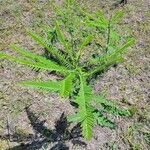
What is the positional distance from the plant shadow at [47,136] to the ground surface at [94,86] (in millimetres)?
52

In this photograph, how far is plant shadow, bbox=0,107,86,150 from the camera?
384 cm

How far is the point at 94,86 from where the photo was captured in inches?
179

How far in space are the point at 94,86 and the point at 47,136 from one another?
1040mm

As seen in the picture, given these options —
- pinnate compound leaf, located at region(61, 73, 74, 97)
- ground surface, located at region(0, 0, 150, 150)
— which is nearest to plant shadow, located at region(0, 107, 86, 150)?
ground surface, located at region(0, 0, 150, 150)

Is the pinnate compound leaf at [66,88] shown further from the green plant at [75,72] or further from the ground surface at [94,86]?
the ground surface at [94,86]

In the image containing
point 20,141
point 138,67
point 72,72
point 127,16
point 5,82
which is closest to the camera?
point 72,72

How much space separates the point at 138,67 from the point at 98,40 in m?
0.80

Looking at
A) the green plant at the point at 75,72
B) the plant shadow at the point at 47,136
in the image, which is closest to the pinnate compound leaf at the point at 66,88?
the green plant at the point at 75,72

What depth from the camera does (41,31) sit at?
5207 mm

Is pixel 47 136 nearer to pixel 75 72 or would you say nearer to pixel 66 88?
pixel 75 72

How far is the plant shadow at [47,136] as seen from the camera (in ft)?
12.6

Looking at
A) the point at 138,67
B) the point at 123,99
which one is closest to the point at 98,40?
the point at 138,67

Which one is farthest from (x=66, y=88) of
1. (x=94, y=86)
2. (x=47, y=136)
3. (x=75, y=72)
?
(x=94, y=86)

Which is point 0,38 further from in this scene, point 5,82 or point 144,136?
point 144,136
